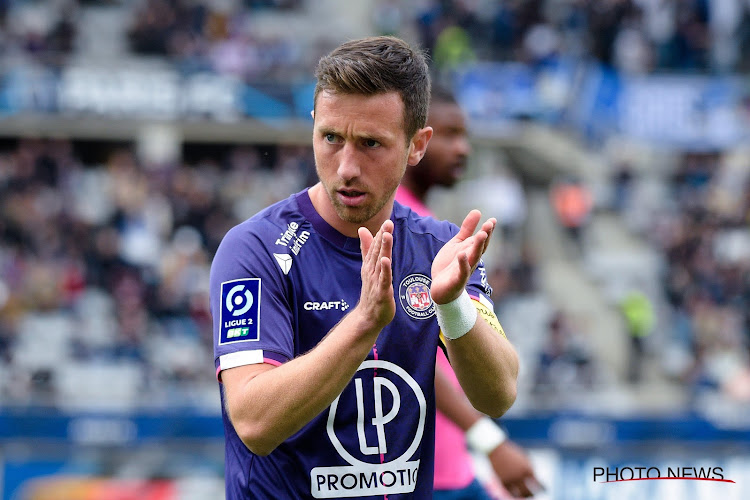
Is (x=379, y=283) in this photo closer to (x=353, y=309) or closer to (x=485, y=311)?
(x=353, y=309)

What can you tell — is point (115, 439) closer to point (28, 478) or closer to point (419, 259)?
point (28, 478)

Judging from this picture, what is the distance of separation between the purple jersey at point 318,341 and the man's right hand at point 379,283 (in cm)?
32

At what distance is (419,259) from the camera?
11.0ft

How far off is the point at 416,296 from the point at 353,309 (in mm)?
278

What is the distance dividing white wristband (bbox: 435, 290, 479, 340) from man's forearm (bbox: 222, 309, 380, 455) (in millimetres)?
261

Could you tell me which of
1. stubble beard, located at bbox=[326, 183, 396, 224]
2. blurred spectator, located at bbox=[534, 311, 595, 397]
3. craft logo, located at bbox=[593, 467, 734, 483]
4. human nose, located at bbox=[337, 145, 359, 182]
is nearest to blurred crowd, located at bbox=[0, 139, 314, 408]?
blurred spectator, located at bbox=[534, 311, 595, 397]

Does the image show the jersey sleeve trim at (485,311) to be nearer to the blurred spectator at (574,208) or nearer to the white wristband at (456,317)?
the white wristband at (456,317)

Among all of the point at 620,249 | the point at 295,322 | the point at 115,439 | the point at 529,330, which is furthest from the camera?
the point at 620,249

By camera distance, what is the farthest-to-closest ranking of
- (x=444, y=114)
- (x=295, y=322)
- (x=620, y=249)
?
(x=620, y=249) < (x=444, y=114) < (x=295, y=322)

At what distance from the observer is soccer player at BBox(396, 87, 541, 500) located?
15.7ft

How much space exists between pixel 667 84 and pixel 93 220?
36.6 feet

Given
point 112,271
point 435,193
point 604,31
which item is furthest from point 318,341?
point 604,31

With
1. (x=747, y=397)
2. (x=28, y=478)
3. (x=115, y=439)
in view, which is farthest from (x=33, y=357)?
(x=747, y=397)

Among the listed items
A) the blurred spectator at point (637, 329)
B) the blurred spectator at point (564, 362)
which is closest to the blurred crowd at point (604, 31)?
the blurred spectator at point (637, 329)
